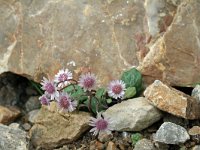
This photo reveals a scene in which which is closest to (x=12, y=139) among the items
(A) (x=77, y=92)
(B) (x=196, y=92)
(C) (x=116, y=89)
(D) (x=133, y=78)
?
(A) (x=77, y=92)

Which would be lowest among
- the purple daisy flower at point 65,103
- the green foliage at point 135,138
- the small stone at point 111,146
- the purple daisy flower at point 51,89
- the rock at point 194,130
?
the small stone at point 111,146

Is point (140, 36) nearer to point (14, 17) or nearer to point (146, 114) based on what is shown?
point (146, 114)

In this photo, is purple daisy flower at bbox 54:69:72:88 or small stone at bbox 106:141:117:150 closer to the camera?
small stone at bbox 106:141:117:150

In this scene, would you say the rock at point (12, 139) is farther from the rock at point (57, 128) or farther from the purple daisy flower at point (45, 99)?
the purple daisy flower at point (45, 99)

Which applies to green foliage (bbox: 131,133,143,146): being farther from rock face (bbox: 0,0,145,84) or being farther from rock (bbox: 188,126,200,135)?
rock face (bbox: 0,0,145,84)

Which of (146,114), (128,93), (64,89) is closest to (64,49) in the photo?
(64,89)

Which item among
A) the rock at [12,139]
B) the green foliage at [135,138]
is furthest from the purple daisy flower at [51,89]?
the green foliage at [135,138]

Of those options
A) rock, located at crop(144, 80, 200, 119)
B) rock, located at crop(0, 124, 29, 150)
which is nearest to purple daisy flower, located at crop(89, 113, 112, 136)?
rock, located at crop(144, 80, 200, 119)
